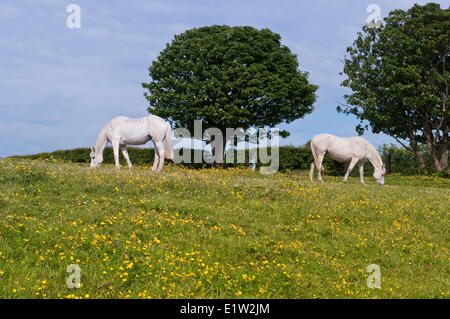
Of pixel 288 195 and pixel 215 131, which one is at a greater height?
pixel 215 131

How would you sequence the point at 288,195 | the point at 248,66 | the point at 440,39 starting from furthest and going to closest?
the point at 248,66
the point at 440,39
the point at 288,195

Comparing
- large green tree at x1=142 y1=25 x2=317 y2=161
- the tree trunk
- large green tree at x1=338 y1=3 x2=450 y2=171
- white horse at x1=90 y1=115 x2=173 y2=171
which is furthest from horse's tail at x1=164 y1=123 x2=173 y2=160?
the tree trunk

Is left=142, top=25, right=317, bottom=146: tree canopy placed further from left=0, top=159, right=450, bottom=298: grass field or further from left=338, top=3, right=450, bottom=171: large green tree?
left=0, top=159, right=450, bottom=298: grass field

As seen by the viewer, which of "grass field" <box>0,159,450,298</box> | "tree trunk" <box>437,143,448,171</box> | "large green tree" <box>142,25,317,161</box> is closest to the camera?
→ "grass field" <box>0,159,450,298</box>

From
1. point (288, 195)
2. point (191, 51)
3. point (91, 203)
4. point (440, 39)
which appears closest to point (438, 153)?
A: point (440, 39)

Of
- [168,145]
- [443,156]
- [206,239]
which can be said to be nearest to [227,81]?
[168,145]

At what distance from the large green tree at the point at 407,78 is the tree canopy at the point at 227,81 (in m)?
6.03

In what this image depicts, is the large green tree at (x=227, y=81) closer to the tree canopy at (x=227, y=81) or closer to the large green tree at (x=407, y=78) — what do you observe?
the tree canopy at (x=227, y=81)

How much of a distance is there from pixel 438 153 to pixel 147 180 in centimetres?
3587

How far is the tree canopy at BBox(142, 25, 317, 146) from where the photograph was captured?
Answer: 3762 cm

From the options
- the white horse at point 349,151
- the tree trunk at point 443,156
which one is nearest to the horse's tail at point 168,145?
the white horse at point 349,151

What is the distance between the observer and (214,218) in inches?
490

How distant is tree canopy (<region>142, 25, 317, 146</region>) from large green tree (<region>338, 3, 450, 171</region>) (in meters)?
6.03
